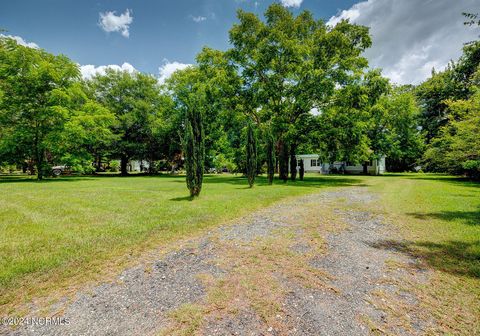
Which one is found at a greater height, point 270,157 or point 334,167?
point 270,157

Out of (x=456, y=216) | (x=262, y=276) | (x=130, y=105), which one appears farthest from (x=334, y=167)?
(x=262, y=276)

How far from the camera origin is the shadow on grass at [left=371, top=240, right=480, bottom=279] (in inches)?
160

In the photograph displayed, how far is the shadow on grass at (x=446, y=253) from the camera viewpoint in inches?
160

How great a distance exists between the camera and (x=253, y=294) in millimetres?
3258

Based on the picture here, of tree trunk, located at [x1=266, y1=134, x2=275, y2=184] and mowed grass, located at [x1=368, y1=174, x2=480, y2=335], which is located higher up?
tree trunk, located at [x1=266, y1=134, x2=275, y2=184]

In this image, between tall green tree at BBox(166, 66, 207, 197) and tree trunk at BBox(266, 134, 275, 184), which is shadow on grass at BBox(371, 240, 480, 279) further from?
tree trunk at BBox(266, 134, 275, 184)

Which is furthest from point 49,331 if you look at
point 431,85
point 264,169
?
point 431,85

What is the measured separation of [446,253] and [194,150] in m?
9.41

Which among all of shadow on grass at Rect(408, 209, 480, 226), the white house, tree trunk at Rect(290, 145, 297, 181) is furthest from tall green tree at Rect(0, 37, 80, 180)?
the white house

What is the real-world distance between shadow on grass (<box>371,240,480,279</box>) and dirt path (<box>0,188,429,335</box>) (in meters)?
0.32

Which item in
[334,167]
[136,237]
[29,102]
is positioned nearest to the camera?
[136,237]

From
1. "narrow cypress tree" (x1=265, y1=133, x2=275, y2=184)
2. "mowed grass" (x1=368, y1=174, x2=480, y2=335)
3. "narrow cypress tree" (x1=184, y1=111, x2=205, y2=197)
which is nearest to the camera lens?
"mowed grass" (x1=368, y1=174, x2=480, y2=335)

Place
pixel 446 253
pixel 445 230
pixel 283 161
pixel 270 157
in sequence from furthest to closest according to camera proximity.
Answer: pixel 283 161 → pixel 270 157 → pixel 445 230 → pixel 446 253

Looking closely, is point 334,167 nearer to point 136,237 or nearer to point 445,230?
point 445,230
